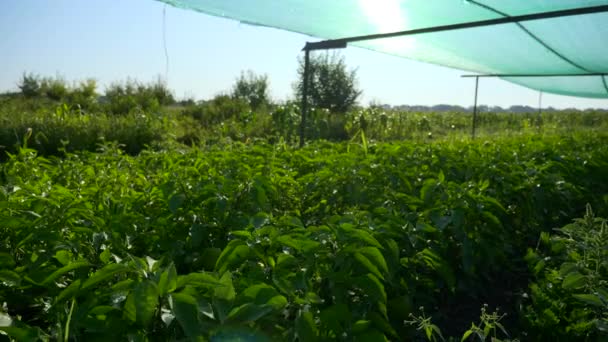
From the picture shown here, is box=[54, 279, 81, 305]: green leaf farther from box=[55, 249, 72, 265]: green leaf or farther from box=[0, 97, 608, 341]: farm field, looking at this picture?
box=[55, 249, 72, 265]: green leaf

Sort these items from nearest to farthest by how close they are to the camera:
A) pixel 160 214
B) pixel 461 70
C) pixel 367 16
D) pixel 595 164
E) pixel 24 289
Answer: pixel 24 289 → pixel 160 214 → pixel 595 164 → pixel 367 16 → pixel 461 70

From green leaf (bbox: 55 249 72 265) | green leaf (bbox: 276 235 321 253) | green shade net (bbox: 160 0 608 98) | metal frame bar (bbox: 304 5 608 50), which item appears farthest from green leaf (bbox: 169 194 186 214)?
metal frame bar (bbox: 304 5 608 50)

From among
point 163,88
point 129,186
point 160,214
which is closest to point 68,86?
point 163,88

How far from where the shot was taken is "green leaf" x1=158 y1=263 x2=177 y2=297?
2.69ft

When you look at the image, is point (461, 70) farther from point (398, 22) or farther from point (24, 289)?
point (24, 289)

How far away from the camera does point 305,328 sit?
87 centimetres

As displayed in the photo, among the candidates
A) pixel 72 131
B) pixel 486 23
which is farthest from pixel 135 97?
pixel 486 23

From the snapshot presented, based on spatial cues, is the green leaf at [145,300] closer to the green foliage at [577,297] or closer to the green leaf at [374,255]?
the green leaf at [374,255]

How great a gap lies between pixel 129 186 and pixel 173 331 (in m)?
1.66

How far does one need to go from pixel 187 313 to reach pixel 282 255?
314 millimetres

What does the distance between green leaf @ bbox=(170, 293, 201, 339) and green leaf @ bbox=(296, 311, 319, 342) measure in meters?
0.19

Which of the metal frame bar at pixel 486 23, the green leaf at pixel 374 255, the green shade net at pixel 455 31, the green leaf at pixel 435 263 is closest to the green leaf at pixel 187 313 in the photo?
the green leaf at pixel 374 255

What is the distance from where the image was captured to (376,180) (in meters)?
2.29

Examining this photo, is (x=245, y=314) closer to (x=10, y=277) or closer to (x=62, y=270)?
(x=62, y=270)
